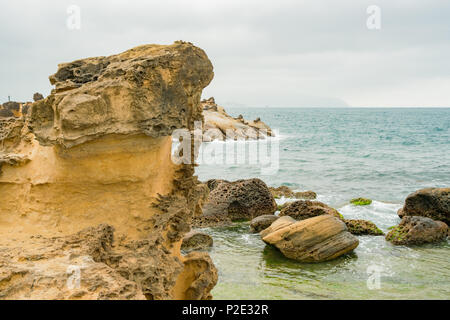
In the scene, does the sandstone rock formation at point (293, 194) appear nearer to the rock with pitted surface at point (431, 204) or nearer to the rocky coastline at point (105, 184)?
the rock with pitted surface at point (431, 204)

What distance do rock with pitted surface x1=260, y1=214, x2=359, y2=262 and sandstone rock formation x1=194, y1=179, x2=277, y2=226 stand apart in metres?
2.87

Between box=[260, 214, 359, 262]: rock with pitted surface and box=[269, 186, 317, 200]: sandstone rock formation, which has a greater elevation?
box=[260, 214, 359, 262]: rock with pitted surface

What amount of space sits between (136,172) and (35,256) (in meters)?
1.19

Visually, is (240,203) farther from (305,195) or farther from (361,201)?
(361,201)

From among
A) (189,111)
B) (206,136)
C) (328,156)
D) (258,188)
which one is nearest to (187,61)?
(189,111)

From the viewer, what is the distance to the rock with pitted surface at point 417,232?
8.94m

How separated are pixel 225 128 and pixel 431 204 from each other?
25.9 meters

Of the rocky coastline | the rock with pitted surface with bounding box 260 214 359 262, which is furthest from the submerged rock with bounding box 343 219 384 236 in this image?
the rocky coastline

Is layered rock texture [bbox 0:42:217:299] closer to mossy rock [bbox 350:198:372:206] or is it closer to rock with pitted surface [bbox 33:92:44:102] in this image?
mossy rock [bbox 350:198:372:206]

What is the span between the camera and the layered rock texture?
3332mm

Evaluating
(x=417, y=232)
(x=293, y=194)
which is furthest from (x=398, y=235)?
(x=293, y=194)

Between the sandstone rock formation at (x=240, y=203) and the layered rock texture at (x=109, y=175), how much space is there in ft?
21.9

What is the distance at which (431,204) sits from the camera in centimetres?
1020

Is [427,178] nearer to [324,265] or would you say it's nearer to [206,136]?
[324,265]
